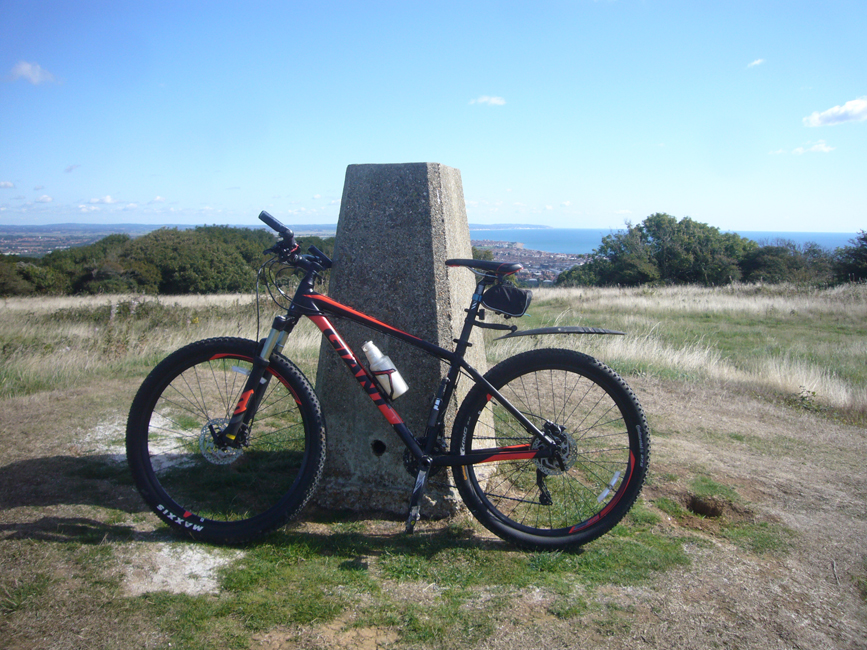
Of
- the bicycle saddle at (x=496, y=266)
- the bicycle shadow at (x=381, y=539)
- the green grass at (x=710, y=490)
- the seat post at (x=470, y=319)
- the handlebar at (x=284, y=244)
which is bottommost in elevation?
the bicycle shadow at (x=381, y=539)

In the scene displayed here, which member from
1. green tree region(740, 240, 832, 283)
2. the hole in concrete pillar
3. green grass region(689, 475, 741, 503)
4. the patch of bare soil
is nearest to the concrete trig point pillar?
the hole in concrete pillar

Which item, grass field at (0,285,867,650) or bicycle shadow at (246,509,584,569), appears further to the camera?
bicycle shadow at (246,509,584,569)

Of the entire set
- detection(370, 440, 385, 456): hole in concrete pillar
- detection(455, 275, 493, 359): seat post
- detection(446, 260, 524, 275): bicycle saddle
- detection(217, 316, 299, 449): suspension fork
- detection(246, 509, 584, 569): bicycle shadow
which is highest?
detection(446, 260, 524, 275): bicycle saddle

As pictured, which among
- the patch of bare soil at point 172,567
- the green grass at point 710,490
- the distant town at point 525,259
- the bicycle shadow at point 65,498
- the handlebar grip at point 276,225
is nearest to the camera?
the patch of bare soil at point 172,567

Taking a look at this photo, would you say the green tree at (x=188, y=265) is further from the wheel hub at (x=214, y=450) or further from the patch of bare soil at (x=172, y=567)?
the patch of bare soil at (x=172, y=567)

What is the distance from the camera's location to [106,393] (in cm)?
541

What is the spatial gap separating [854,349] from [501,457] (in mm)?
10669

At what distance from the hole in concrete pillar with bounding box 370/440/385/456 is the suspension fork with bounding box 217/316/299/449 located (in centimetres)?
79

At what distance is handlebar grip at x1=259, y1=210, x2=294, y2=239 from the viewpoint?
10.1ft

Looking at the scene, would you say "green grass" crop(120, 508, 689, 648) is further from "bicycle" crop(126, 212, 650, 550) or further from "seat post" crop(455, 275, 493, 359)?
"seat post" crop(455, 275, 493, 359)

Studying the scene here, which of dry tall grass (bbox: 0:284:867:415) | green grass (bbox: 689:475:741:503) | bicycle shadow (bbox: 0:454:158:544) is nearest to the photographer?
bicycle shadow (bbox: 0:454:158:544)

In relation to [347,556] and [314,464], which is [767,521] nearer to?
[347,556]

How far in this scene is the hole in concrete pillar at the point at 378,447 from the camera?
343 centimetres

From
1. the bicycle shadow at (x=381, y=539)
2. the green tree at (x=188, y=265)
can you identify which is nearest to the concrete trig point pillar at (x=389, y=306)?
the bicycle shadow at (x=381, y=539)
